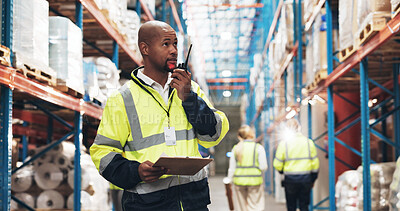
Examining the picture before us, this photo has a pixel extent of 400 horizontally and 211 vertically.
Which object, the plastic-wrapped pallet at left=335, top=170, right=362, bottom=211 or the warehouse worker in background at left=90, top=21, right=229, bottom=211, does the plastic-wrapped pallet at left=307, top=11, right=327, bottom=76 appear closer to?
the plastic-wrapped pallet at left=335, top=170, right=362, bottom=211

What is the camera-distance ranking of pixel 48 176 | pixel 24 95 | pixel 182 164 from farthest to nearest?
pixel 48 176 → pixel 24 95 → pixel 182 164

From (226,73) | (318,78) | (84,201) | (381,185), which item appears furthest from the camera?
(226,73)

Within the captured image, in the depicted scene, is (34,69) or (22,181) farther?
(22,181)

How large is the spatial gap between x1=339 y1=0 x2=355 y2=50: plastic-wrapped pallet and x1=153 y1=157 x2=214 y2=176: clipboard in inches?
187

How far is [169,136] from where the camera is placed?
2498 millimetres

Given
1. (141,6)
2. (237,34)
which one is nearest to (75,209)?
(141,6)

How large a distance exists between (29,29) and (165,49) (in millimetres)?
2649

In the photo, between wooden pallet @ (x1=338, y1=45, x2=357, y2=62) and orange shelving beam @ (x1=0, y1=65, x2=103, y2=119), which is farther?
wooden pallet @ (x1=338, y1=45, x2=357, y2=62)

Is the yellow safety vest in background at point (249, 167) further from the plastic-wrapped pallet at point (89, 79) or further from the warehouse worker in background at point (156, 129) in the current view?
the warehouse worker in background at point (156, 129)

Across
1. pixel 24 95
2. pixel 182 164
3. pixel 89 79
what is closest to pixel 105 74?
pixel 89 79

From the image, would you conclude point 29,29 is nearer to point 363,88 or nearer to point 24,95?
point 24,95

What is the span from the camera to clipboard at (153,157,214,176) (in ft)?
7.38

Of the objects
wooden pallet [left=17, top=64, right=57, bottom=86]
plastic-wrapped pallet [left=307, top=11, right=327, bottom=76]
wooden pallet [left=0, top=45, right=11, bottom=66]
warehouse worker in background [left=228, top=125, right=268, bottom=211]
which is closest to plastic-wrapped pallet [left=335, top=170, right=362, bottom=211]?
warehouse worker in background [left=228, top=125, right=268, bottom=211]

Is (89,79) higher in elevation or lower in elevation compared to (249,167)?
higher
